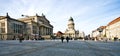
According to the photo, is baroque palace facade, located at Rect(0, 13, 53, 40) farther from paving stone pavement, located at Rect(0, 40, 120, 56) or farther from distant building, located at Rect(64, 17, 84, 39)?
paving stone pavement, located at Rect(0, 40, 120, 56)

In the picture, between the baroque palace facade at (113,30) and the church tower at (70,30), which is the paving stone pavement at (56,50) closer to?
the baroque palace facade at (113,30)

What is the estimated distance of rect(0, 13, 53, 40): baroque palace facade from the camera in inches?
3105

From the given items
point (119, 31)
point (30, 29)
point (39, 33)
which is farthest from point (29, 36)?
point (119, 31)

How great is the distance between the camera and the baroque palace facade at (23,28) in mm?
78875

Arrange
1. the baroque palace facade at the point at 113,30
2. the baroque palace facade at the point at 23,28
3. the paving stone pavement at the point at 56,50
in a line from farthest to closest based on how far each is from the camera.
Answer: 1. the baroque palace facade at the point at 113,30
2. the baroque palace facade at the point at 23,28
3. the paving stone pavement at the point at 56,50

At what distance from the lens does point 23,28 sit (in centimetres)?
9712

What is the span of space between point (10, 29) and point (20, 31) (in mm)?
12265

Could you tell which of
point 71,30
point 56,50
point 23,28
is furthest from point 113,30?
point 56,50

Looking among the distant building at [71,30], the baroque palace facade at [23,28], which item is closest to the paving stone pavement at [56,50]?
the baroque palace facade at [23,28]

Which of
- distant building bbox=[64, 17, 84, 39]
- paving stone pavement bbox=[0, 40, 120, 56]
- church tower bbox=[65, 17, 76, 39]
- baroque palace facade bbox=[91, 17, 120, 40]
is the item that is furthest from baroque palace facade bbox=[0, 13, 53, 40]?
paving stone pavement bbox=[0, 40, 120, 56]

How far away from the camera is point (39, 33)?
373 feet

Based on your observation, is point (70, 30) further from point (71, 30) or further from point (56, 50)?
point (56, 50)

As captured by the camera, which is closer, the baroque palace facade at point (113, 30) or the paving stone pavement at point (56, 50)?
the paving stone pavement at point (56, 50)

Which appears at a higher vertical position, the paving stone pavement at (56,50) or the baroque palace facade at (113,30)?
the baroque palace facade at (113,30)
